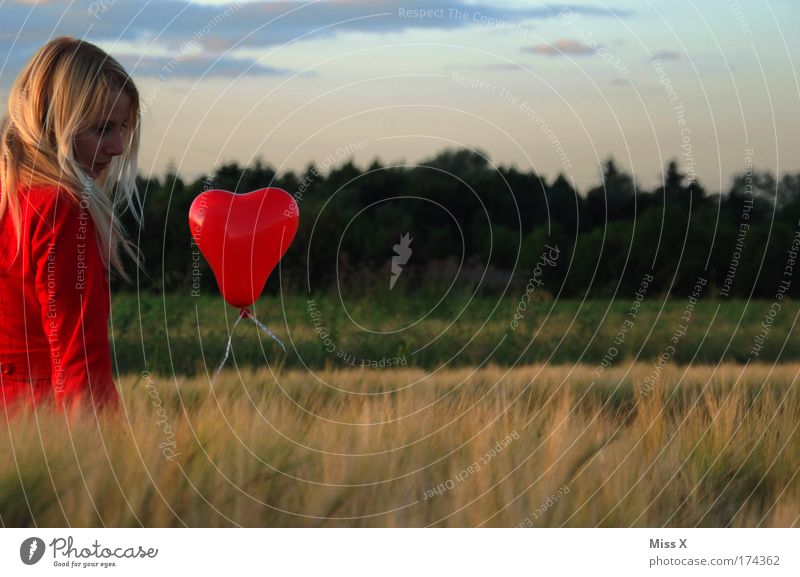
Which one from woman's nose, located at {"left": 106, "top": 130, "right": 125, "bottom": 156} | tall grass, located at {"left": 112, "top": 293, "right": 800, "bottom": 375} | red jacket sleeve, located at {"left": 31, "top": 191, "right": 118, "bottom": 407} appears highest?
woman's nose, located at {"left": 106, "top": 130, "right": 125, "bottom": 156}

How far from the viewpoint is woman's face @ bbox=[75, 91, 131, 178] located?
125 inches

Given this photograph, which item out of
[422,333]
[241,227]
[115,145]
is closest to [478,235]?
[422,333]

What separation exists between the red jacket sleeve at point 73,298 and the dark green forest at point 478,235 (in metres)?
7.28

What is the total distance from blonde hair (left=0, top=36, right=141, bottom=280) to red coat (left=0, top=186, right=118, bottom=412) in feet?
0.20

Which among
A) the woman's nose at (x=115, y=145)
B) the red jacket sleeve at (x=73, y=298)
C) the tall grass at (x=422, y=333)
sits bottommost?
the tall grass at (x=422, y=333)

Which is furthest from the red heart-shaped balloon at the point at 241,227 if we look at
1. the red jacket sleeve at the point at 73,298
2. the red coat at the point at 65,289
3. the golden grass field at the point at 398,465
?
the red jacket sleeve at the point at 73,298

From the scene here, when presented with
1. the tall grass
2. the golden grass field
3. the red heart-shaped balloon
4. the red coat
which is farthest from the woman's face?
the tall grass

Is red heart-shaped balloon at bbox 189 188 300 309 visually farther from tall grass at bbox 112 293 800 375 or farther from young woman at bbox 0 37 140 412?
tall grass at bbox 112 293 800 375

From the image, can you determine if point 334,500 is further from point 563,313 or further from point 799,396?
point 563,313

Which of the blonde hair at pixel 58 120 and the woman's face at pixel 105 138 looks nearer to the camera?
the blonde hair at pixel 58 120

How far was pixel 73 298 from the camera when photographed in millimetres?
2910

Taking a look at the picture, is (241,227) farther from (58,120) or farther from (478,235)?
(478,235)

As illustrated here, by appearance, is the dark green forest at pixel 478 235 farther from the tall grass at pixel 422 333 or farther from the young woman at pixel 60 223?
the young woman at pixel 60 223

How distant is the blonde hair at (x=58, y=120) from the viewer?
306 centimetres
